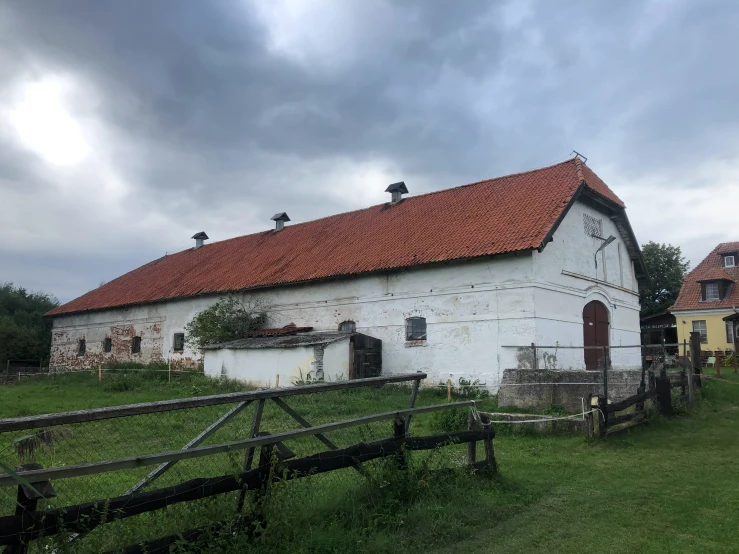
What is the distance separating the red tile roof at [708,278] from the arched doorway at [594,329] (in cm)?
1765

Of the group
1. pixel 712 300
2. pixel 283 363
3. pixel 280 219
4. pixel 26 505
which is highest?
pixel 280 219

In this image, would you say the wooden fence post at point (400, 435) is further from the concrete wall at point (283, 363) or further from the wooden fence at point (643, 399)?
the concrete wall at point (283, 363)

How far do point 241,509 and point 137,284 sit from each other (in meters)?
29.0

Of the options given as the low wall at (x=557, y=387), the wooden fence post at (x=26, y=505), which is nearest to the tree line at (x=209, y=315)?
the low wall at (x=557, y=387)

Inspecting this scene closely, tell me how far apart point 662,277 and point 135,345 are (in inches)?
1505

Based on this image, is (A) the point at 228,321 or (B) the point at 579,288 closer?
(B) the point at 579,288

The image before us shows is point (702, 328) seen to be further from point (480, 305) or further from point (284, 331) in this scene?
point (284, 331)

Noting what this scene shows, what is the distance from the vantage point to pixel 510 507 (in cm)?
616

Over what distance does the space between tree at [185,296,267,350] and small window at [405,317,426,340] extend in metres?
6.65

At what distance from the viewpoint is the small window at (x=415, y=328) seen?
18.8 meters

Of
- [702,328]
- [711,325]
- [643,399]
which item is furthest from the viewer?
[702,328]

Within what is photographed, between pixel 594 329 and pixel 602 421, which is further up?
pixel 594 329

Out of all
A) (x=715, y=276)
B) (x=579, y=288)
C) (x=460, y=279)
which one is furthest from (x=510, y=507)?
(x=715, y=276)

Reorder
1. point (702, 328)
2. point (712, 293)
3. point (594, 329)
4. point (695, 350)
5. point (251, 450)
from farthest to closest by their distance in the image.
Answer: point (712, 293)
point (702, 328)
point (594, 329)
point (695, 350)
point (251, 450)
